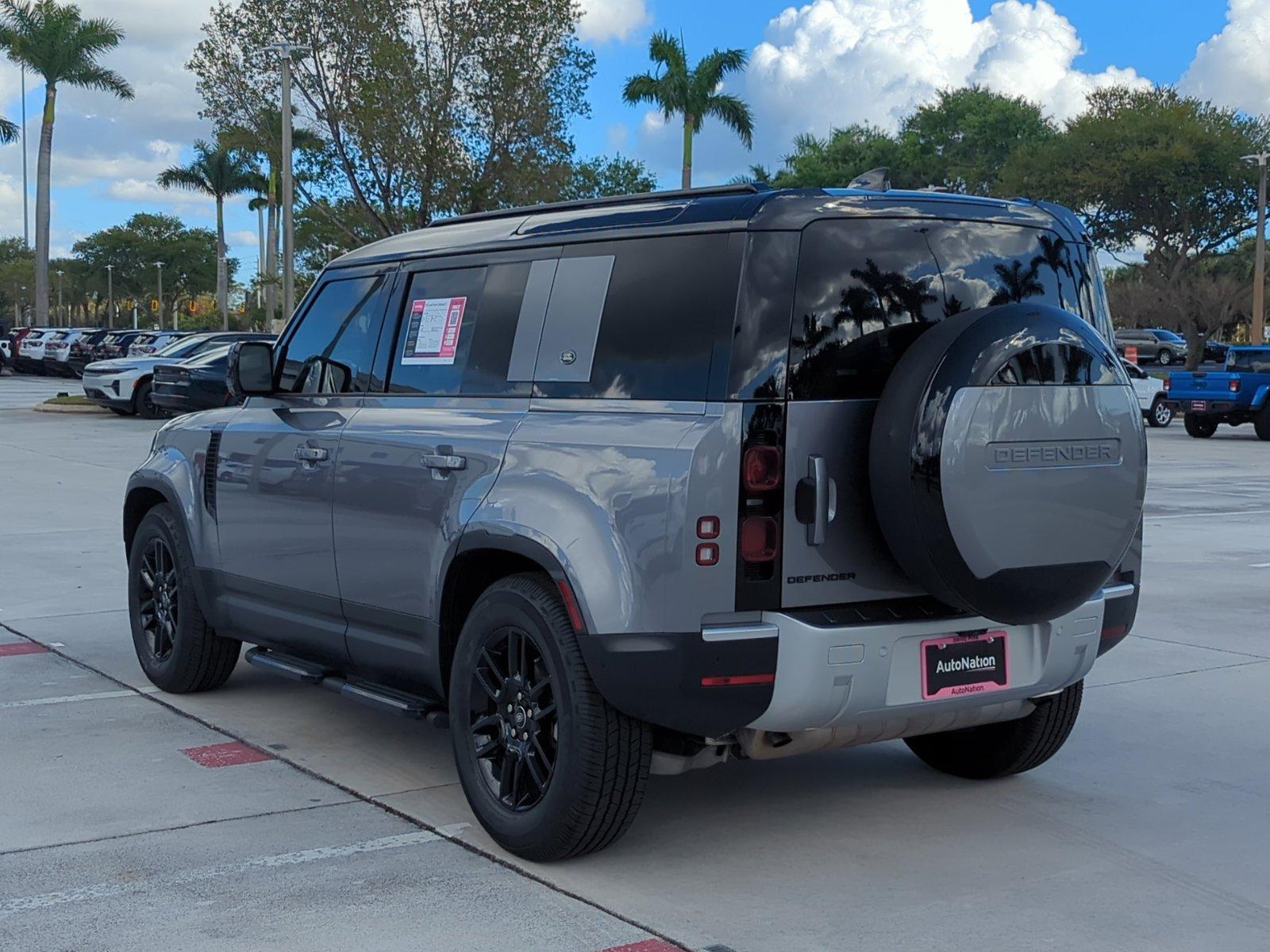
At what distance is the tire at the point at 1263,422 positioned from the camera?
27188mm

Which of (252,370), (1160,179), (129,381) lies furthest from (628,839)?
(1160,179)

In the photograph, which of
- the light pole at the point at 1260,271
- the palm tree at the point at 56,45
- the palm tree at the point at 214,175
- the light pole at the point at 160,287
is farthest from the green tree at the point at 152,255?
the light pole at the point at 1260,271

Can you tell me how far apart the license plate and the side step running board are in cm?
163

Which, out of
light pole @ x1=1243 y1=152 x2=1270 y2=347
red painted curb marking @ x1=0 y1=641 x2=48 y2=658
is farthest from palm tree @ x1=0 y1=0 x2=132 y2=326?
red painted curb marking @ x1=0 y1=641 x2=48 y2=658

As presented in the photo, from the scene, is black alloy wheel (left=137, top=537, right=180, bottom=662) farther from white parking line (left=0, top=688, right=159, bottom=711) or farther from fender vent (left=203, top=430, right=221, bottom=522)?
fender vent (left=203, top=430, right=221, bottom=522)

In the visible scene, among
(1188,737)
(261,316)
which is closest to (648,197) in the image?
(1188,737)

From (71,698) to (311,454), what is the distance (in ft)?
6.50

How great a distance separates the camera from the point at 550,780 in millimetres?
4566

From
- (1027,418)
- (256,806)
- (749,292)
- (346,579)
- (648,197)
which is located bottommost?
(256,806)

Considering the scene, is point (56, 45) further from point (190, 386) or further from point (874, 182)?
point (874, 182)

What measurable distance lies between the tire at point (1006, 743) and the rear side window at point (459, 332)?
2.04 meters

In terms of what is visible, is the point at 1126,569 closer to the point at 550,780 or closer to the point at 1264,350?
the point at 550,780

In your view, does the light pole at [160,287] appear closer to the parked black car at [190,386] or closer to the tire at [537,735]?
the parked black car at [190,386]

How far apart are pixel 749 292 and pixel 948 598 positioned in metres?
1.03
